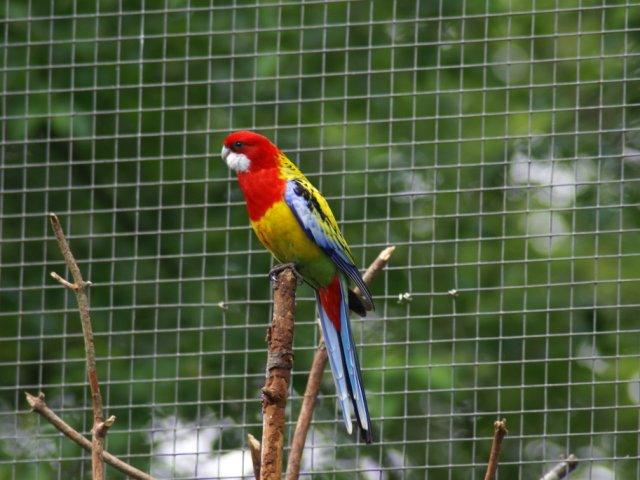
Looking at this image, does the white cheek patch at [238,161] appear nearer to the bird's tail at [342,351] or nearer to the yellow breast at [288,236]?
the yellow breast at [288,236]

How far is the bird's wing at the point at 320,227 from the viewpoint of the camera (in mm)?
2973

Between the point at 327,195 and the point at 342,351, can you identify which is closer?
the point at 342,351

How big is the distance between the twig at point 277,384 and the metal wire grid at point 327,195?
180cm

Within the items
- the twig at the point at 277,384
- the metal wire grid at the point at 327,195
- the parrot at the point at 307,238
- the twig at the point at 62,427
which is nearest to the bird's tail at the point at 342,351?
the parrot at the point at 307,238

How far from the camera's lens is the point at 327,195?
166 inches

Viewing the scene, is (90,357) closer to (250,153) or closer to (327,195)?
(250,153)

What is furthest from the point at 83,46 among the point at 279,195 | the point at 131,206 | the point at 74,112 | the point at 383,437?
the point at 383,437

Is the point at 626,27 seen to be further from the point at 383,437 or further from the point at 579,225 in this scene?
the point at 383,437

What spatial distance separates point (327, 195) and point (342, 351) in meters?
1.57

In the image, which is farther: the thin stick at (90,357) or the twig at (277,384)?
the twig at (277,384)

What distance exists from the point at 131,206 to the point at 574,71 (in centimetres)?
192

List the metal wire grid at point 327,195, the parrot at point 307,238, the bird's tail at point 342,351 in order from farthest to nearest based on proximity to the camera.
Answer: the metal wire grid at point 327,195
the parrot at point 307,238
the bird's tail at point 342,351

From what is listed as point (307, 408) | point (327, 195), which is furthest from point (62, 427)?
point (327, 195)

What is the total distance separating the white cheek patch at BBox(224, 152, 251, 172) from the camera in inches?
125
